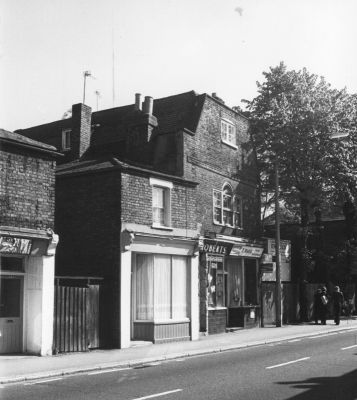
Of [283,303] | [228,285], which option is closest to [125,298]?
[228,285]

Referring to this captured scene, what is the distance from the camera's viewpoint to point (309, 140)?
29047 millimetres

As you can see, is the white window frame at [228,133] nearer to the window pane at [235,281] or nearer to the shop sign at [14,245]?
the window pane at [235,281]

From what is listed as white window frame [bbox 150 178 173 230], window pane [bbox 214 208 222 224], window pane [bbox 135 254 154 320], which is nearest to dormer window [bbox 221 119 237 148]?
window pane [bbox 214 208 222 224]

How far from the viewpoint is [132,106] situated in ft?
96.6

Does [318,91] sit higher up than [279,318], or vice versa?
[318,91]

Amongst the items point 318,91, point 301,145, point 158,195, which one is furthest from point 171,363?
point 318,91

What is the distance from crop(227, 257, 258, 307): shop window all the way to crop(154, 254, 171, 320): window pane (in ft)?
19.1

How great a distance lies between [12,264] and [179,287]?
6636 mm

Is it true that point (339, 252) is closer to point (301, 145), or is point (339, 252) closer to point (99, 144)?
point (301, 145)

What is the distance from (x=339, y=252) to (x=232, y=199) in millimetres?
10552

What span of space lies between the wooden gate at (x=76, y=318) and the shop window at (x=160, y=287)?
215 cm

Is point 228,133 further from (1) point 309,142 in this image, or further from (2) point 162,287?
(2) point 162,287

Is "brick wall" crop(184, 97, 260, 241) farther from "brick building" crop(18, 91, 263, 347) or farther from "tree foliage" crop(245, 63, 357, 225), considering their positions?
"tree foliage" crop(245, 63, 357, 225)

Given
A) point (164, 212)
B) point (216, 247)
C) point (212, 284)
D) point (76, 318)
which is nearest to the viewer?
point (76, 318)
